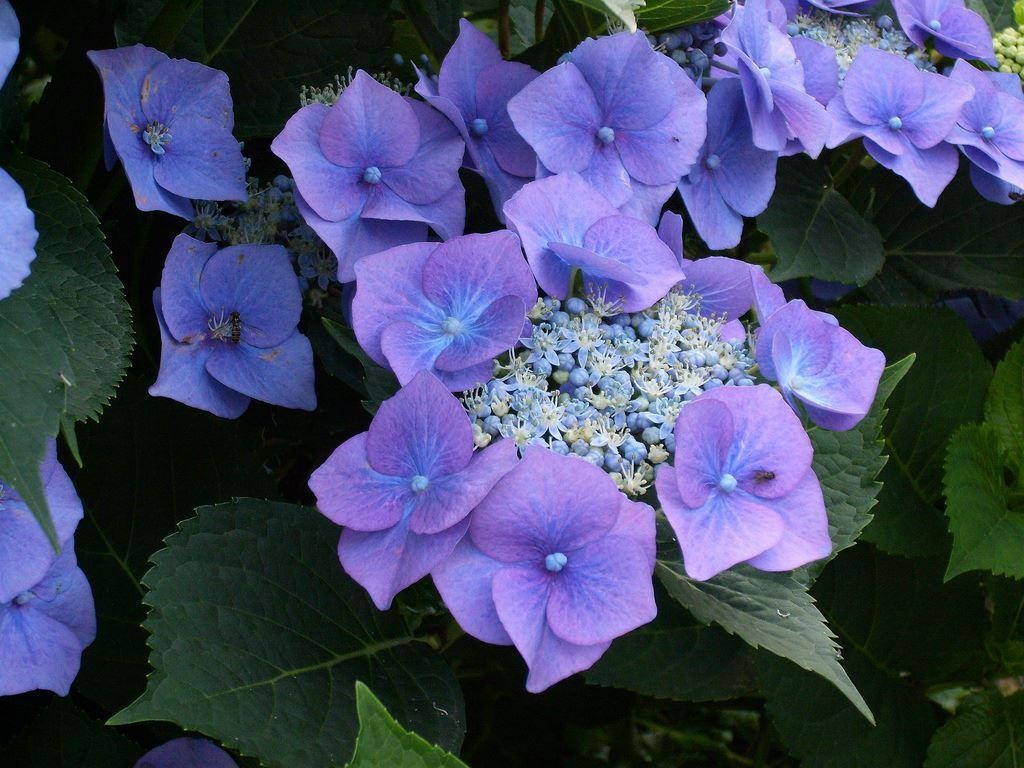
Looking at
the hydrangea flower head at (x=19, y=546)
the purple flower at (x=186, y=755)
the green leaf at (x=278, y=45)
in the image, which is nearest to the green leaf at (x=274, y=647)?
the hydrangea flower head at (x=19, y=546)

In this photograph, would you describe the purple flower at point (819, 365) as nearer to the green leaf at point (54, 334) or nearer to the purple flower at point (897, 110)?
the purple flower at point (897, 110)

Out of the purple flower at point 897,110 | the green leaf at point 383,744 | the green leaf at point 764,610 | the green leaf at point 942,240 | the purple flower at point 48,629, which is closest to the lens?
the green leaf at point 383,744

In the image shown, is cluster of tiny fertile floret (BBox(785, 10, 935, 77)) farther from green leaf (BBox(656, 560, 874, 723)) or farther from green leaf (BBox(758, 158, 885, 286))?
green leaf (BBox(656, 560, 874, 723))

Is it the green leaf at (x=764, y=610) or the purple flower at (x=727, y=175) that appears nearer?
the green leaf at (x=764, y=610)

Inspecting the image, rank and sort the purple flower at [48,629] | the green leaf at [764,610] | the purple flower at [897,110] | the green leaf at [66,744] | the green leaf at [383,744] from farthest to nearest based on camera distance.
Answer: the purple flower at [897,110] < the green leaf at [66,744] < the purple flower at [48,629] < the green leaf at [764,610] < the green leaf at [383,744]

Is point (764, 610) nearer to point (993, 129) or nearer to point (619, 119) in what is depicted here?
point (619, 119)

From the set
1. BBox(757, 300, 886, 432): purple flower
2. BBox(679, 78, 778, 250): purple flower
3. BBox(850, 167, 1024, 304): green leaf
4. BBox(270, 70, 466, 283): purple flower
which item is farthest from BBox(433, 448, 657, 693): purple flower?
BBox(850, 167, 1024, 304): green leaf

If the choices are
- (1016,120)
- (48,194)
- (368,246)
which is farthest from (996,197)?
(48,194)
